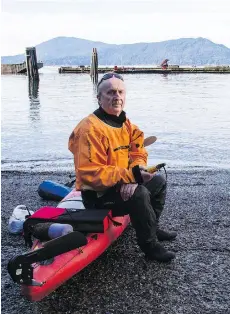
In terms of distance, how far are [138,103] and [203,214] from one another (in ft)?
76.8

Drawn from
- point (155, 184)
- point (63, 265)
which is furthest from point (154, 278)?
point (155, 184)

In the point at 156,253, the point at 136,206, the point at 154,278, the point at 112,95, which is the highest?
the point at 112,95

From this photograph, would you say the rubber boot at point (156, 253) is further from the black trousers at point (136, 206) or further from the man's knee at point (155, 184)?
the man's knee at point (155, 184)

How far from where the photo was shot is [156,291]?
13.5 feet

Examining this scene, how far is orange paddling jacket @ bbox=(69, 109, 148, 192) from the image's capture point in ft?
14.3

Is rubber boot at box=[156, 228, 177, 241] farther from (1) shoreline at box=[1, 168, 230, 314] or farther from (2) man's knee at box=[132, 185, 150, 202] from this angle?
(2) man's knee at box=[132, 185, 150, 202]

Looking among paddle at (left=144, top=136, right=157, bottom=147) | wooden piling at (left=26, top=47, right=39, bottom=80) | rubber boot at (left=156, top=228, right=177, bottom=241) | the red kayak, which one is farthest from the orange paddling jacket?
wooden piling at (left=26, top=47, right=39, bottom=80)

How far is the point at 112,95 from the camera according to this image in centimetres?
462

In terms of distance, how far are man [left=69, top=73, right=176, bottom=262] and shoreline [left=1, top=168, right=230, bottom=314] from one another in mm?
284

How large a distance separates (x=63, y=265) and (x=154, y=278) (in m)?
0.97

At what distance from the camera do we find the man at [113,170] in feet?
14.3

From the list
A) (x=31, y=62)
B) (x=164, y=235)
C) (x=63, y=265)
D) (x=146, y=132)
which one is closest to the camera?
(x=63, y=265)

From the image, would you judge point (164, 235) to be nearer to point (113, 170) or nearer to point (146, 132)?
point (113, 170)

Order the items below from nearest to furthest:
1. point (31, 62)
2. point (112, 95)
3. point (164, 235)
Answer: point (112, 95) → point (164, 235) → point (31, 62)
